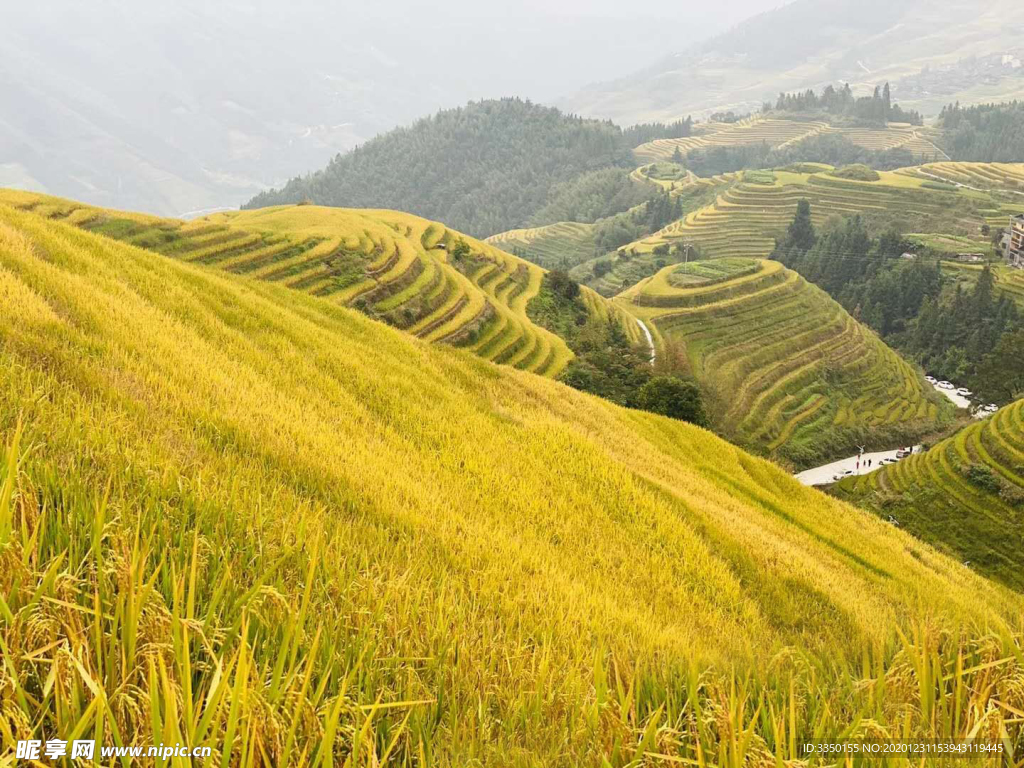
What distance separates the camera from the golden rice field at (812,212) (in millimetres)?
106050

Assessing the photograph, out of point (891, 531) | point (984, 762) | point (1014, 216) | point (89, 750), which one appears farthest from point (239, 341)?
point (1014, 216)

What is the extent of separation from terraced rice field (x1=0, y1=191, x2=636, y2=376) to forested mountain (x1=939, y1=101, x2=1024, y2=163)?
188m

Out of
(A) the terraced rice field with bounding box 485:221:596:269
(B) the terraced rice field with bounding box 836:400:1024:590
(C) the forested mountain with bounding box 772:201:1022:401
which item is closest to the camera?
(B) the terraced rice field with bounding box 836:400:1024:590

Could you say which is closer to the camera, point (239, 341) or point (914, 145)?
point (239, 341)

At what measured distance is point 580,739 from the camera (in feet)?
7.23

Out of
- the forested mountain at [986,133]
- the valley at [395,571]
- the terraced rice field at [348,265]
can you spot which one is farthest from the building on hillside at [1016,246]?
the valley at [395,571]

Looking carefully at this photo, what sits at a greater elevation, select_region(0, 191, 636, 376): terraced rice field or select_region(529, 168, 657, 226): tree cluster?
select_region(529, 168, 657, 226): tree cluster

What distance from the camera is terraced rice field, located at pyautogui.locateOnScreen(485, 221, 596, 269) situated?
136 metres

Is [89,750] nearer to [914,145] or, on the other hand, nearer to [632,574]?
[632,574]

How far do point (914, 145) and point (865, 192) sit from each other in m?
87.4

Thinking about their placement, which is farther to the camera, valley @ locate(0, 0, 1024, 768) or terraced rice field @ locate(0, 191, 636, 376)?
terraced rice field @ locate(0, 191, 636, 376)

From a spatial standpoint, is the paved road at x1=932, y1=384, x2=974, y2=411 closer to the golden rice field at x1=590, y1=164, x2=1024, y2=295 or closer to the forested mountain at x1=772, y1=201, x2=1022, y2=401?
the forested mountain at x1=772, y1=201, x2=1022, y2=401

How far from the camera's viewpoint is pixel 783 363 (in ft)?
208

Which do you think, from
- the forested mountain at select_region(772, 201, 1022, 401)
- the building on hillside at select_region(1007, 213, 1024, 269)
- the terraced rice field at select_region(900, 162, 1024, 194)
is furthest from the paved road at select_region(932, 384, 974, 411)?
the terraced rice field at select_region(900, 162, 1024, 194)
